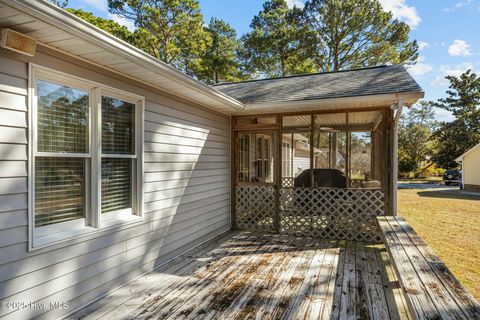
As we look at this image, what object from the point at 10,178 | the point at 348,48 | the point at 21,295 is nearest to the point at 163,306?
the point at 21,295

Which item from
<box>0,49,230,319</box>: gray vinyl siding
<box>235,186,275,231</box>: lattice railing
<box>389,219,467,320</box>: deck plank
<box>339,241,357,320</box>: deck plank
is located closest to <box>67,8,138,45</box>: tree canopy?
<box>0,49,230,319</box>: gray vinyl siding

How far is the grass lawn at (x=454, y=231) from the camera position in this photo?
438cm

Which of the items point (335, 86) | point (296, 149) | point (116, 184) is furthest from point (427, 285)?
point (296, 149)

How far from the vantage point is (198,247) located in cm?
503

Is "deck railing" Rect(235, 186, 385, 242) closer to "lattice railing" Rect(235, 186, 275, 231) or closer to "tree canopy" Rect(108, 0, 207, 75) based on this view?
"lattice railing" Rect(235, 186, 275, 231)

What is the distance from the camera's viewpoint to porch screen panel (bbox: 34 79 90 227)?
258cm

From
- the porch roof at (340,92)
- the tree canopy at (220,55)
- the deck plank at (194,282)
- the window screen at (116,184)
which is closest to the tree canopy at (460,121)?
the tree canopy at (220,55)

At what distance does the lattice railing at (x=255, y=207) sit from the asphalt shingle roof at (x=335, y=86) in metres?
1.89

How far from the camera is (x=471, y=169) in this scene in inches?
683

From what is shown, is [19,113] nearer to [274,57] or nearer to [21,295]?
[21,295]

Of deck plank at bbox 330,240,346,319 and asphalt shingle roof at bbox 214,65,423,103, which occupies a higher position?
asphalt shingle roof at bbox 214,65,423,103

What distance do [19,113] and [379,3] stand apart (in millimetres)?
17538

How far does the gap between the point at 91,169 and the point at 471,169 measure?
21044 mm

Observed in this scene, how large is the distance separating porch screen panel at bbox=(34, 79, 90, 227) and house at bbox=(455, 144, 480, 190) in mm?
20386
